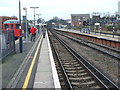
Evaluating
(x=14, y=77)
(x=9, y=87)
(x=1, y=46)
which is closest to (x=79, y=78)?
(x=14, y=77)

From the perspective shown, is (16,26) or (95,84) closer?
(95,84)

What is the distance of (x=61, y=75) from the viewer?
394 inches

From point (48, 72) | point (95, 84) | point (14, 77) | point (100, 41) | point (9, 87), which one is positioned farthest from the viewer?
point (100, 41)

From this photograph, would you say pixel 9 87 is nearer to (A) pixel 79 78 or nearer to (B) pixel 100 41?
(A) pixel 79 78

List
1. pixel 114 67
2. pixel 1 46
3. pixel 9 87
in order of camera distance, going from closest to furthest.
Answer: pixel 9 87
pixel 1 46
pixel 114 67

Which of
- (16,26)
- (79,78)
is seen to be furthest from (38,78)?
(16,26)

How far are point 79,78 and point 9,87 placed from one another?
3740 mm

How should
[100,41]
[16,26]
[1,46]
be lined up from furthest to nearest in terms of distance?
[16,26], [100,41], [1,46]

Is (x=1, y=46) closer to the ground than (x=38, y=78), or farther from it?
farther from it

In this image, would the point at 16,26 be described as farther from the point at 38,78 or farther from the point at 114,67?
the point at 38,78

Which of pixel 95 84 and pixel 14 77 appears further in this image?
pixel 95 84

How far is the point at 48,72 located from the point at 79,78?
4.79 ft

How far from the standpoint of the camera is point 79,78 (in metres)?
9.37

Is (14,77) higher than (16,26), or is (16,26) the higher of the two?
(16,26)
